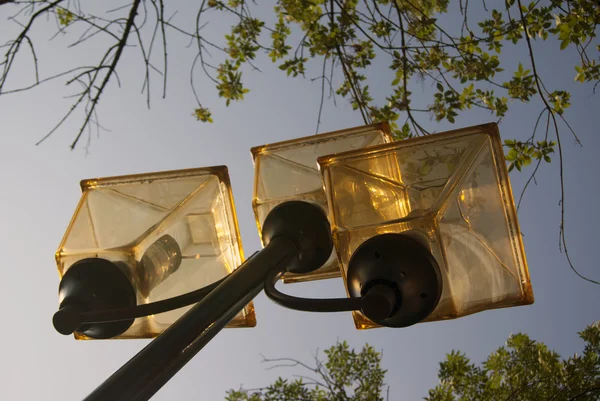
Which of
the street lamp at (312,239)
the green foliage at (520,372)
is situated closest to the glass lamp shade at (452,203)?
the street lamp at (312,239)

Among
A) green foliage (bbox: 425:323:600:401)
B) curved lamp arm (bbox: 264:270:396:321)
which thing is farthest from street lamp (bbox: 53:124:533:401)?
green foliage (bbox: 425:323:600:401)

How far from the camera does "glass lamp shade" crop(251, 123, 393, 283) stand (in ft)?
5.69

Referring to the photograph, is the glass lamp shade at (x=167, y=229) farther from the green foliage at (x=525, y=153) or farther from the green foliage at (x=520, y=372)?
the green foliage at (x=520, y=372)

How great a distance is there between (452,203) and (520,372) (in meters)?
5.05

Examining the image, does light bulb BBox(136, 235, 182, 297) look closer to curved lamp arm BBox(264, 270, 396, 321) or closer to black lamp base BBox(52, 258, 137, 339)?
black lamp base BBox(52, 258, 137, 339)

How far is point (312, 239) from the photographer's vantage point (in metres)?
1.49

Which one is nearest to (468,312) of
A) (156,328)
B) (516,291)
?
(516,291)

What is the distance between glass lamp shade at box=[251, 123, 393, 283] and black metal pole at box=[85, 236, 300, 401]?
460 mm

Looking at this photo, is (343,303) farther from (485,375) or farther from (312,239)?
(485,375)

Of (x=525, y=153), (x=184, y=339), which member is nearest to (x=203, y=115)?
(x=525, y=153)

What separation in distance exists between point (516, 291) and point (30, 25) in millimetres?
2508

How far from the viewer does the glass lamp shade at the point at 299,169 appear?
5.69 feet

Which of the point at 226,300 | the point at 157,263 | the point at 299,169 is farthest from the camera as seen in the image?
the point at 299,169

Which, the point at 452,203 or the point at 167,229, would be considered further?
the point at 167,229
